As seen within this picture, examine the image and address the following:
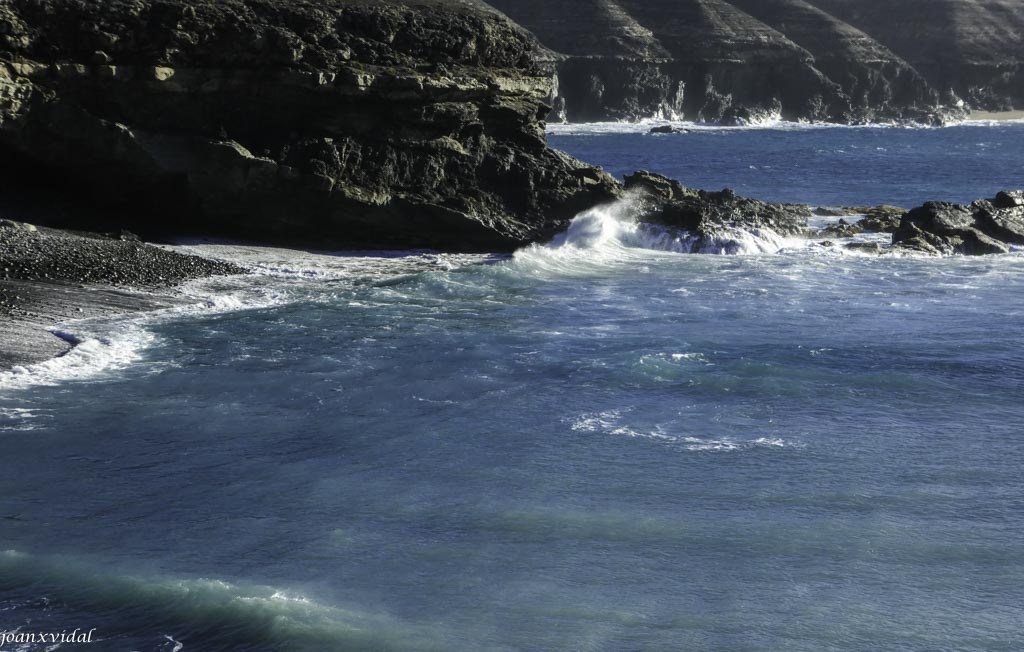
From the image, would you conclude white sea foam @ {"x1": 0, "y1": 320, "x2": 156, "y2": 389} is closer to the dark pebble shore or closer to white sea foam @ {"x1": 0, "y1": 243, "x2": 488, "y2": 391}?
white sea foam @ {"x1": 0, "y1": 243, "x2": 488, "y2": 391}

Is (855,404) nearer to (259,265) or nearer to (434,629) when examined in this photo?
(434,629)

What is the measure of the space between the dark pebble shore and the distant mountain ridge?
79.8m

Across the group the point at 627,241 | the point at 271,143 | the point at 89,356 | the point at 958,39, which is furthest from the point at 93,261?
the point at 958,39

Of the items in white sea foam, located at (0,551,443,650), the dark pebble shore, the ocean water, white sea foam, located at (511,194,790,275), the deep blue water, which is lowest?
white sea foam, located at (0,551,443,650)

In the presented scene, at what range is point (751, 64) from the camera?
11381 cm

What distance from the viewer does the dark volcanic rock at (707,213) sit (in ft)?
111

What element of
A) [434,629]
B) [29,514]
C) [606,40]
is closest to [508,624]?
[434,629]

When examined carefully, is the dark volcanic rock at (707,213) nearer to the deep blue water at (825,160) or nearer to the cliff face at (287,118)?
the cliff face at (287,118)

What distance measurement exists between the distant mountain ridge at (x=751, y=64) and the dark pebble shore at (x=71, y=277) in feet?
262

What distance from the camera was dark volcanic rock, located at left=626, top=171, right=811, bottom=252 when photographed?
3372 cm

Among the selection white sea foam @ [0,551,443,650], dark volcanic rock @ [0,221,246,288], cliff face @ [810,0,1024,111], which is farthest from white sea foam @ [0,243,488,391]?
cliff face @ [810,0,1024,111]

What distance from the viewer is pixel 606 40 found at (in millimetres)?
111438

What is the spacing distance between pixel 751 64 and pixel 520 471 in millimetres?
104451

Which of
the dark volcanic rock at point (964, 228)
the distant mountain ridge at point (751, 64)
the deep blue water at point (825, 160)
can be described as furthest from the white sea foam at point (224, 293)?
the distant mountain ridge at point (751, 64)
